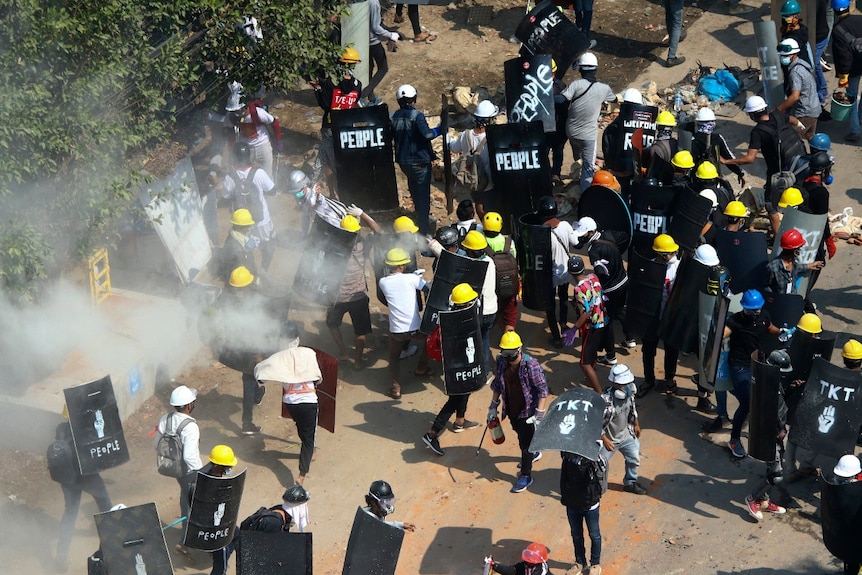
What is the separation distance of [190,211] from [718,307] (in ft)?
19.1

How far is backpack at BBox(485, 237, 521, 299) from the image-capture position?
11328 millimetres

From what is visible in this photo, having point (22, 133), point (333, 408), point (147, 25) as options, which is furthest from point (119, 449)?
point (147, 25)

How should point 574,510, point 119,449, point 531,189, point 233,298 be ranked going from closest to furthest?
point 574,510, point 119,449, point 233,298, point 531,189

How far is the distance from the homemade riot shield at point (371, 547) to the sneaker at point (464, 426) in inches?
108

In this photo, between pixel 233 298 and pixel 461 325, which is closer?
pixel 461 325

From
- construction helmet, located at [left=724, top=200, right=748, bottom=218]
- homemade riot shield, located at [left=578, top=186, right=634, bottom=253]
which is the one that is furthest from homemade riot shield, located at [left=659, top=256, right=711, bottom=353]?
Result: homemade riot shield, located at [left=578, top=186, right=634, bottom=253]

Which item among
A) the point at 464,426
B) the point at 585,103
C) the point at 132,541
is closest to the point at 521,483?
the point at 464,426

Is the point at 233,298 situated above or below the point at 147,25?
below

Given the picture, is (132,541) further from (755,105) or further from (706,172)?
(755,105)

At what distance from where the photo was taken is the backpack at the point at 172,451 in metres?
9.41

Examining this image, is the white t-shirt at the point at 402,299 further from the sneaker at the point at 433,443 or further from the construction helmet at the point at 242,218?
the construction helmet at the point at 242,218

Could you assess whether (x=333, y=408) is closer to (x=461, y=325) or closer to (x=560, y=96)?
(x=461, y=325)

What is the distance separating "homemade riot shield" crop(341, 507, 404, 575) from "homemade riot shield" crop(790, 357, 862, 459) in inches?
131

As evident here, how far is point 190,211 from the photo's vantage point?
13.0m
